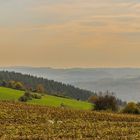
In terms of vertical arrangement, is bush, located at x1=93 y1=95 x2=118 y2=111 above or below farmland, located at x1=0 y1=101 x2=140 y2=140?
above

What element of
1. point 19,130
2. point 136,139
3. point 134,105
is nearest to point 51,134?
point 19,130

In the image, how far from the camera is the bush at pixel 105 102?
9931 cm

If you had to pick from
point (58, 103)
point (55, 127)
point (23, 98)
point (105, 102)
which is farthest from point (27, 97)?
point (55, 127)

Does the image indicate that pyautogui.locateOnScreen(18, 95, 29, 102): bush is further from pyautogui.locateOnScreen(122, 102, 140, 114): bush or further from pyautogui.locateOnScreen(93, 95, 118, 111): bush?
pyautogui.locateOnScreen(122, 102, 140, 114): bush

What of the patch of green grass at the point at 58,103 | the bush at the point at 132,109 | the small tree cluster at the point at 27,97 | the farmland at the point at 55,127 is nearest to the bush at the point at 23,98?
the small tree cluster at the point at 27,97

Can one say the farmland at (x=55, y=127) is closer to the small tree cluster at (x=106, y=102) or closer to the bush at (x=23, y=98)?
the small tree cluster at (x=106, y=102)

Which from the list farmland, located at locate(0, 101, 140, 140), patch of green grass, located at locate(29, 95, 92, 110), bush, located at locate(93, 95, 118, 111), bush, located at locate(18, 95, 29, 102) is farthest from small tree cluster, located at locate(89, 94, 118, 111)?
farmland, located at locate(0, 101, 140, 140)

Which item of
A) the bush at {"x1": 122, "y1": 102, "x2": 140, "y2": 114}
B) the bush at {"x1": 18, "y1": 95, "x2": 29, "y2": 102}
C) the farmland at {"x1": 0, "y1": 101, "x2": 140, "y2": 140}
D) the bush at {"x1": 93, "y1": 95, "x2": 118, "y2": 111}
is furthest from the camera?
the bush at {"x1": 18, "y1": 95, "x2": 29, "y2": 102}

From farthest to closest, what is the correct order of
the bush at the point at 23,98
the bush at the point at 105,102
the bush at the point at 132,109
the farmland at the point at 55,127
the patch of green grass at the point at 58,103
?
the patch of green grass at the point at 58,103 → the bush at the point at 23,98 → the bush at the point at 105,102 → the bush at the point at 132,109 → the farmland at the point at 55,127

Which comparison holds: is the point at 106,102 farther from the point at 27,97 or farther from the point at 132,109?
the point at 27,97

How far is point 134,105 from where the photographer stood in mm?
94625

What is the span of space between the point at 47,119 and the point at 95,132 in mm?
14988

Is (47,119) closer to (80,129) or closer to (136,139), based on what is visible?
(80,129)

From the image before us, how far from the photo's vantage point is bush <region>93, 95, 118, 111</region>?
9931 centimetres
